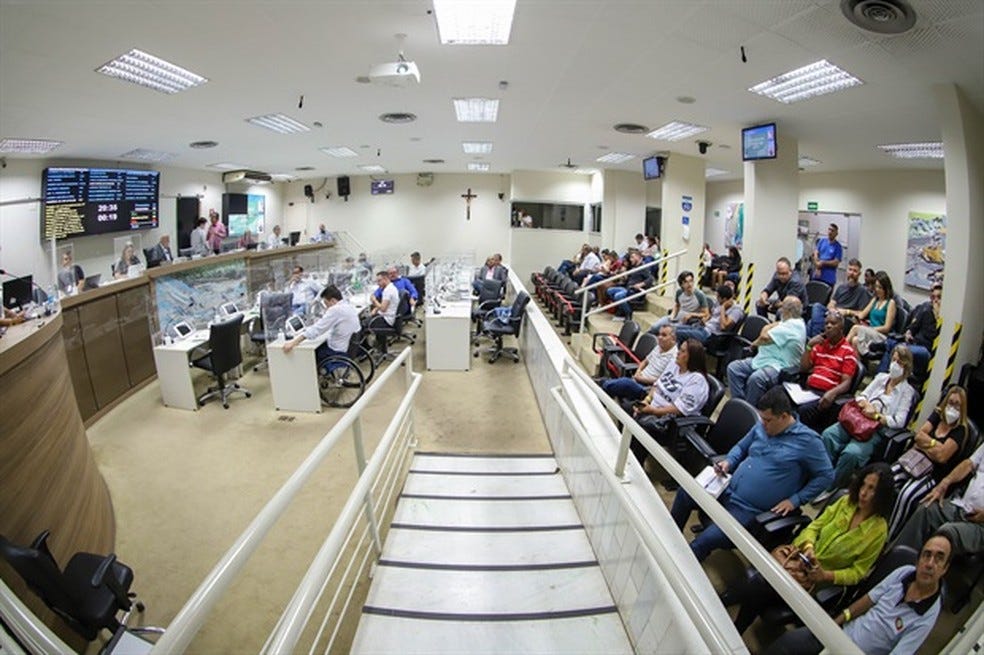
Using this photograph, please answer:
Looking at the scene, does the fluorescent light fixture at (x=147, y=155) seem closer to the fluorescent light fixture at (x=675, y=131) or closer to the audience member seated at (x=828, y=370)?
the fluorescent light fixture at (x=675, y=131)

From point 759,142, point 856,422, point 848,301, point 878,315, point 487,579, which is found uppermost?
point 759,142

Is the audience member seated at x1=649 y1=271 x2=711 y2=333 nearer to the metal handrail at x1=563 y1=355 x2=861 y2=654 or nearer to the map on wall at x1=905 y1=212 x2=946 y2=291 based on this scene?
the metal handrail at x1=563 y1=355 x2=861 y2=654

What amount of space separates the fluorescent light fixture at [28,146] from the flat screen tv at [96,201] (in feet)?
2.18

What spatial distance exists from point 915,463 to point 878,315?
2.75 metres

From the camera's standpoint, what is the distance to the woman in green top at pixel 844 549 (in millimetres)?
2010

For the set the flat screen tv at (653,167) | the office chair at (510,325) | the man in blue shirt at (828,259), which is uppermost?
the flat screen tv at (653,167)

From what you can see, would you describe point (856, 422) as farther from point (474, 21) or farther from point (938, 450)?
point (474, 21)

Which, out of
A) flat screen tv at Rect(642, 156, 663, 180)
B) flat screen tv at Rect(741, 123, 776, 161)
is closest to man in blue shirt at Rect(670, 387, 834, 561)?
flat screen tv at Rect(741, 123, 776, 161)

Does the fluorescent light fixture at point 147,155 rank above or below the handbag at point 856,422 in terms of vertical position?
above

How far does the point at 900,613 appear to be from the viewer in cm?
173

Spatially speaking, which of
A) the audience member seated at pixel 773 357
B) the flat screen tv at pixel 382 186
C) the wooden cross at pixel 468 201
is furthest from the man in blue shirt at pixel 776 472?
the flat screen tv at pixel 382 186

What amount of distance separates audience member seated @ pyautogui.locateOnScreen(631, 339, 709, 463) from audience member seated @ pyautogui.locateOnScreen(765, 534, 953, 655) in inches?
55.5

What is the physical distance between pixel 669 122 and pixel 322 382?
546cm

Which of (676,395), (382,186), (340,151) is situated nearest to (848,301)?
(676,395)
